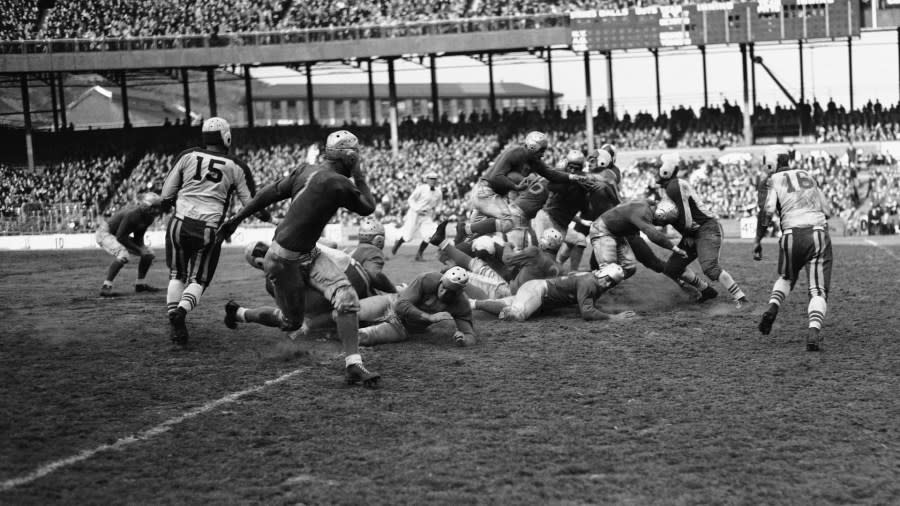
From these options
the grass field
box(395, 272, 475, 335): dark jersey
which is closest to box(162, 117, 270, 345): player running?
the grass field

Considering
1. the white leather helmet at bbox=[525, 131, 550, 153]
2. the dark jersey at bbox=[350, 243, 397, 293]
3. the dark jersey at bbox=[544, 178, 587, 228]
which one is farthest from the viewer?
the dark jersey at bbox=[544, 178, 587, 228]

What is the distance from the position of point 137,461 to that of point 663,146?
36266mm

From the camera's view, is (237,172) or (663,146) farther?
(663,146)

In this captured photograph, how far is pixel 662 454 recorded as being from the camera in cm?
660

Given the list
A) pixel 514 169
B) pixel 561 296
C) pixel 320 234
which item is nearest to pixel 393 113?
pixel 514 169

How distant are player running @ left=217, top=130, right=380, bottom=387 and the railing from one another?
32462mm

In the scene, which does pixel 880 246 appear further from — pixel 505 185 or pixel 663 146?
pixel 663 146

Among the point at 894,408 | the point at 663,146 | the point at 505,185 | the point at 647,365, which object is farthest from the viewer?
the point at 663,146

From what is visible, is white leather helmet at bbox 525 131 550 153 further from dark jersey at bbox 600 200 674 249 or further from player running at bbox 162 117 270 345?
player running at bbox 162 117 270 345

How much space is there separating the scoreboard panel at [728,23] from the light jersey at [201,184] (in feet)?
100

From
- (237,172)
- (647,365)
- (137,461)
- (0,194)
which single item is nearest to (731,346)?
(647,365)

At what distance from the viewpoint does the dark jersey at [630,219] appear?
1290cm

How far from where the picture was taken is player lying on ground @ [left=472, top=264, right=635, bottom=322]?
12.3 m

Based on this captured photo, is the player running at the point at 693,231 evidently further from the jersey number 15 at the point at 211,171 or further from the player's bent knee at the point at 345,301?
the player's bent knee at the point at 345,301
